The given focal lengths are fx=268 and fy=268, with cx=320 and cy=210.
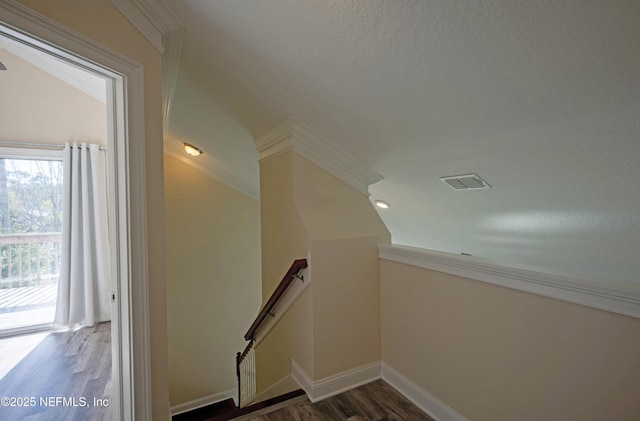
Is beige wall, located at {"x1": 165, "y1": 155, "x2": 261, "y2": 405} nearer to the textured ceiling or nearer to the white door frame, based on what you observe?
the textured ceiling

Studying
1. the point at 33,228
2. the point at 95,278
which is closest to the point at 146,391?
the point at 95,278

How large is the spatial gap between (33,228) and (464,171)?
14.6 feet

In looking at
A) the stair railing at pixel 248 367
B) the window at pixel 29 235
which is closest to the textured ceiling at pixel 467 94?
the stair railing at pixel 248 367

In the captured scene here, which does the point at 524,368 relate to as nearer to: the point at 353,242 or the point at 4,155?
the point at 353,242

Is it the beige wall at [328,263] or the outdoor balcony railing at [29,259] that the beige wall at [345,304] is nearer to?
the beige wall at [328,263]

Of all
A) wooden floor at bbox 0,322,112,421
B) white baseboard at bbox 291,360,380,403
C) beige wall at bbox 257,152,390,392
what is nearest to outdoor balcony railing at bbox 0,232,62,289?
wooden floor at bbox 0,322,112,421

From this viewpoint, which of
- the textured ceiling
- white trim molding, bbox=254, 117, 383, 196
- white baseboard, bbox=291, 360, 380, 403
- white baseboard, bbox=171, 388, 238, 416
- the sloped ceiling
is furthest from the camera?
white baseboard, bbox=171, 388, 238, 416

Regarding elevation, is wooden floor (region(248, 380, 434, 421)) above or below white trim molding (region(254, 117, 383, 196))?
below

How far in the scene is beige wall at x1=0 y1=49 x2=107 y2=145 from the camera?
2832mm

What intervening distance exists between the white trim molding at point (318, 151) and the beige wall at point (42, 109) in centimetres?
243

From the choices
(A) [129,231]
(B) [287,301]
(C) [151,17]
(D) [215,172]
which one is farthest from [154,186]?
(D) [215,172]

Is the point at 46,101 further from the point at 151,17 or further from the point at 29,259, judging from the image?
the point at 151,17

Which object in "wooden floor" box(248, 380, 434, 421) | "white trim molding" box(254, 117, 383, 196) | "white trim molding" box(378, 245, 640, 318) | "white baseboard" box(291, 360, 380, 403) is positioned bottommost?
"wooden floor" box(248, 380, 434, 421)

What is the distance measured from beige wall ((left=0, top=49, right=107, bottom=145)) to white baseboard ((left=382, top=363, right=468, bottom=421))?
12.8 ft
